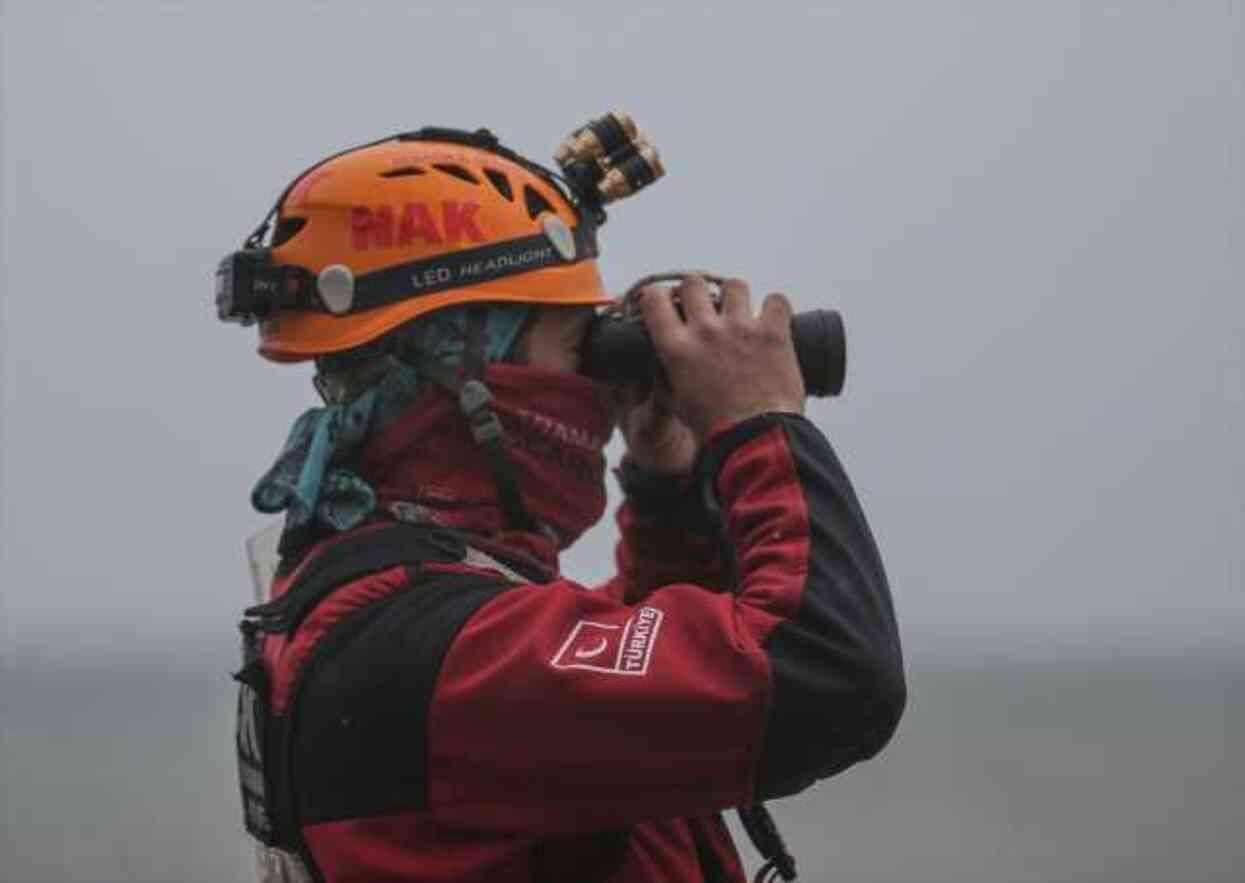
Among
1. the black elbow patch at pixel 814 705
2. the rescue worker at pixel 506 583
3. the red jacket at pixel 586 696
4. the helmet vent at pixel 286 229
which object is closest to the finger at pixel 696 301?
the rescue worker at pixel 506 583

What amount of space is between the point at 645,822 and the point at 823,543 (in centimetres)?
38

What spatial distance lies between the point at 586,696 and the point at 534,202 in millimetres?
858

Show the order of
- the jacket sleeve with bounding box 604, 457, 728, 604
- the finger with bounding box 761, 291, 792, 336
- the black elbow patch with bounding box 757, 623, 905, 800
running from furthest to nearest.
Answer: the jacket sleeve with bounding box 604, 457, 728, 604, the finger with bounding box 761, 291, 792, 336, the black elbow patch with bounding box 757, 623, 905, 800

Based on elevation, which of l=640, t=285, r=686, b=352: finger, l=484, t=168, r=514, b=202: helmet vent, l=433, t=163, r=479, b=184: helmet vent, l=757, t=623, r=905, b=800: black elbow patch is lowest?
l=757, t=623, r=905, b=800: black elbow patch

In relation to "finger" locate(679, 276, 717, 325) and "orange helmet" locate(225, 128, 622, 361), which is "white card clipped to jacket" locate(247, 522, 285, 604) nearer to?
"orange helmet" locate(225, 128, 622, 361)

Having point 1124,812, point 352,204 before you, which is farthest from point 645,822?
point 1124,812

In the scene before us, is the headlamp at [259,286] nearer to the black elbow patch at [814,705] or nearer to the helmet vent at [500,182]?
the helmet vent at [500,182]

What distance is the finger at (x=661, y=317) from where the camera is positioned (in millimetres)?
2352

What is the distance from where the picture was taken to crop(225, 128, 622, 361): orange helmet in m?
2.52

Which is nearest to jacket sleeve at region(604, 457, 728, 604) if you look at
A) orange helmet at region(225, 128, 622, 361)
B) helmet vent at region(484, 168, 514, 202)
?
orange helmet at region(225, 128, 622, 361)

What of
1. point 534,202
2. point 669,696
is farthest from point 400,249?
point 669,696

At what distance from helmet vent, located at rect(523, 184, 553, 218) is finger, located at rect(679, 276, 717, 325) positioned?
1.09ft

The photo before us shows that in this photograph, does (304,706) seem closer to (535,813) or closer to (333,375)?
(535,813)

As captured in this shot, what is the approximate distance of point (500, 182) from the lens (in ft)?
8.70
